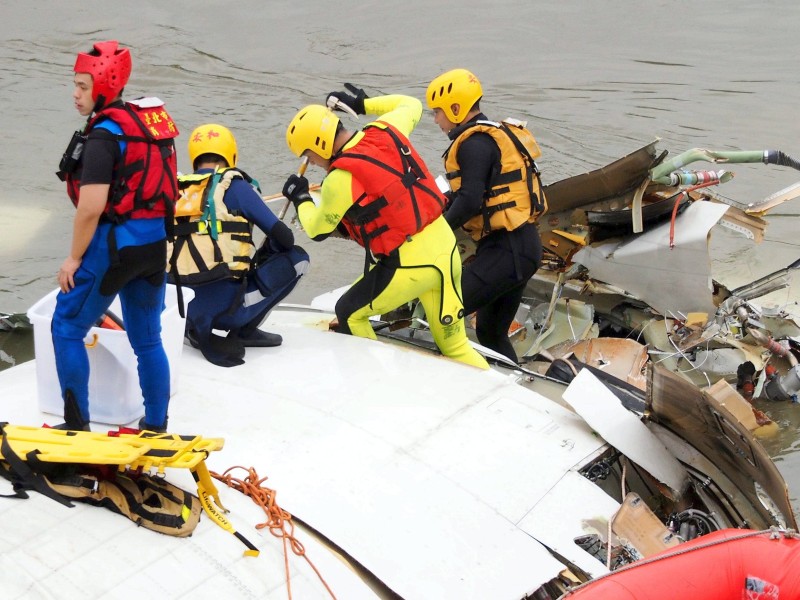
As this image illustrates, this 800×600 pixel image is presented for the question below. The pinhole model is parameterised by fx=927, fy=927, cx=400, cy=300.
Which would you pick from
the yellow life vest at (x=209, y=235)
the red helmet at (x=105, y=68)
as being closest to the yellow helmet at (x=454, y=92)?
the yellow life vest at (x=209, y=235)

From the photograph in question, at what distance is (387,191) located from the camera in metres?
4.71

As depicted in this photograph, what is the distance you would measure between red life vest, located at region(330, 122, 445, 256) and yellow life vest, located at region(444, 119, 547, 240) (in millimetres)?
598

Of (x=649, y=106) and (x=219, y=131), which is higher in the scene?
(x=219, y=131)

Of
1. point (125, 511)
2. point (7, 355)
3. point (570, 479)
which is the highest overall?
point (125, 511)

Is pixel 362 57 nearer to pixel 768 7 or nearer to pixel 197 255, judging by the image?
pixel 768 7

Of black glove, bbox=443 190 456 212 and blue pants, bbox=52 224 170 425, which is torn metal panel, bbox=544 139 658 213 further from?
blue pants, bbox=52 224 170 425

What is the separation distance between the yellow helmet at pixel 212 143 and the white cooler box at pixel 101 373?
104cm

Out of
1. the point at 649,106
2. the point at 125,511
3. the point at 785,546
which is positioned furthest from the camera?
the point at 649,106

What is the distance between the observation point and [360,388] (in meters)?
4.34

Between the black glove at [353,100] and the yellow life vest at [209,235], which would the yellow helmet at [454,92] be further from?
the yellow life vest at [209,235]

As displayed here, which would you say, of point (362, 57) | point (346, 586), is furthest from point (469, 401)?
point (362, 57)

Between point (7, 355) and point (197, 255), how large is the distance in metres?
3.22

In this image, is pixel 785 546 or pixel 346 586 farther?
pixel 346 586

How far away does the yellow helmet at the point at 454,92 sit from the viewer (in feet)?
17.5
